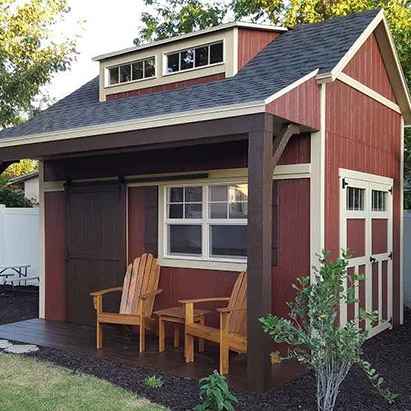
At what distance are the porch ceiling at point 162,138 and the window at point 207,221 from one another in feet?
3.20

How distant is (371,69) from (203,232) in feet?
9.50

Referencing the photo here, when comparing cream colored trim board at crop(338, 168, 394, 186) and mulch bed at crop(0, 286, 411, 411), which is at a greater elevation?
cream colored trim board at crop(338, 168, 394, 186)

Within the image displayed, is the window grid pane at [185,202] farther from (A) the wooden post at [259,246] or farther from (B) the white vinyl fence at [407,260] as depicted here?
(B) the white vinyl fence at [407,260]

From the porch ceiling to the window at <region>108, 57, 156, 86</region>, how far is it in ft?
6.01

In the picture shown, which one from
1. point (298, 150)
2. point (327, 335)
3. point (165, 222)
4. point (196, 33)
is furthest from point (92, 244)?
point (327, 335)

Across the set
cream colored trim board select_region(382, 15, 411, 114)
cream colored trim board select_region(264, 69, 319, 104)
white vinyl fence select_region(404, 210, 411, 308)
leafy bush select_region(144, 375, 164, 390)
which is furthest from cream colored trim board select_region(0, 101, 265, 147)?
white vinyl fence select_region(404, 210, 411, 308)

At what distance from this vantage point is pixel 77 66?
12.5 metres

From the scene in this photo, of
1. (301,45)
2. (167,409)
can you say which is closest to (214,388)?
(167,409)

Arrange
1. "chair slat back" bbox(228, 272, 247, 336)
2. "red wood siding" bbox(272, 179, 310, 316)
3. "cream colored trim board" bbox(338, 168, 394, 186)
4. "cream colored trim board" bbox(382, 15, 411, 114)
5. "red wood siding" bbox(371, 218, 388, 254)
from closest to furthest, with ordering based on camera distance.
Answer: "chair slat back" bbox(228, 272, 247, 336), "red wood siding" bbox(272, 179, 310, 316), "cream colored trim board" bbox(338, 168, 394, 186), "cream colored trim board" bbox(382, 15, 411, 114), "red wood siding" bbox(371, 218, 388, 254)

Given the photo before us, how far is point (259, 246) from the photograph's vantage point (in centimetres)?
441

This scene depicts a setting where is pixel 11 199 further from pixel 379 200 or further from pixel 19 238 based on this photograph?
pixel 379 200

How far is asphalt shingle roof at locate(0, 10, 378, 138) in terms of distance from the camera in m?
5.16

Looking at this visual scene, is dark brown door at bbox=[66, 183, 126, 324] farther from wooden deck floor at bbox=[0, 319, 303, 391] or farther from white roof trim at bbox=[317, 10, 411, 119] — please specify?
white roof trim at bbox=[317, 10, 411, 119]

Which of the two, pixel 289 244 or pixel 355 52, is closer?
pixel 289 244
